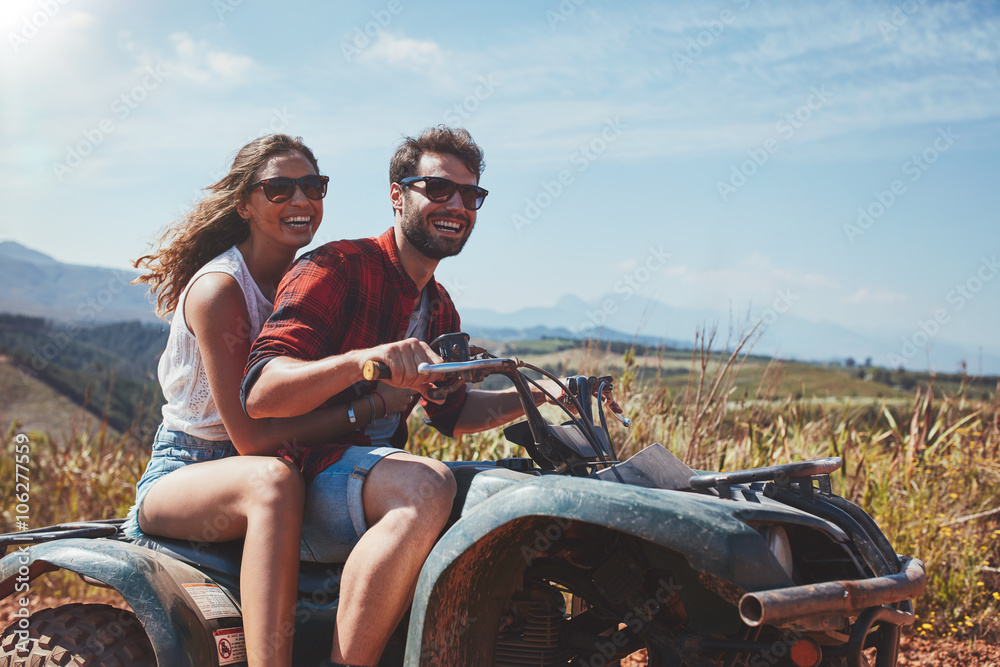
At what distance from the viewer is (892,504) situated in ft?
17.0

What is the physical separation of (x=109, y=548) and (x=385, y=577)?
3.10 ft

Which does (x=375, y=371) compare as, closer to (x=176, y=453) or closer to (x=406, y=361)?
(x=406, y=361)

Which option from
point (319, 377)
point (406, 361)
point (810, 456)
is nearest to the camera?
point (406, 361)

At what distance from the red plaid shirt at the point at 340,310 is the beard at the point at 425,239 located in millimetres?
86

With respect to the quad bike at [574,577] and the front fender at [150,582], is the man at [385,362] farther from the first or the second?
the front fender at [150,582]

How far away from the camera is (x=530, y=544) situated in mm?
2070

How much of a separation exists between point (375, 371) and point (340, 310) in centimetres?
69

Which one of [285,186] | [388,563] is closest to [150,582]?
[388,563]

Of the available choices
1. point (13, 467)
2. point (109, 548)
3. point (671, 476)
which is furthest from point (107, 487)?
point (671, 476)

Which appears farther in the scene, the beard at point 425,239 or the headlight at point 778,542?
the beard at point 425,239

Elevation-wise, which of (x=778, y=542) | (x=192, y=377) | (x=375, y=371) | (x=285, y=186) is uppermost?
(x=285, y=186)

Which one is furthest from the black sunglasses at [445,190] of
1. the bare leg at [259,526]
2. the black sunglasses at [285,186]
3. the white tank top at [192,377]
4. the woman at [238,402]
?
the bare leg at [259,526]

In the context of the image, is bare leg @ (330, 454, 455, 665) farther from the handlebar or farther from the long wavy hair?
the long wavy hair

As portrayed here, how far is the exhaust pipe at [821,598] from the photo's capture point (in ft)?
5.12
